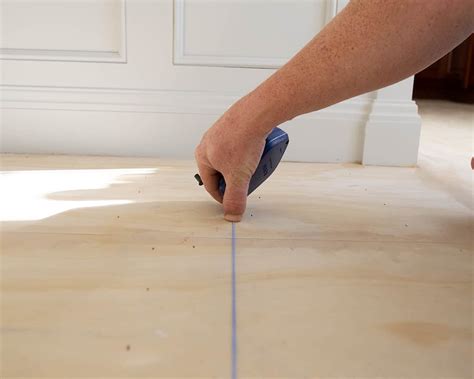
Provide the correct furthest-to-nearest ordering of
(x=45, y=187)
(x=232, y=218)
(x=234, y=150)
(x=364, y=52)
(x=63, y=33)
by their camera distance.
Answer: (x=63, y=33), (x=45, y=187), (x=232, y=218), (x=234, y=150), (x=364, y=52)

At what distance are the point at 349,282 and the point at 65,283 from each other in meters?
0.34

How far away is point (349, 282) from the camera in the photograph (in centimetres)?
66

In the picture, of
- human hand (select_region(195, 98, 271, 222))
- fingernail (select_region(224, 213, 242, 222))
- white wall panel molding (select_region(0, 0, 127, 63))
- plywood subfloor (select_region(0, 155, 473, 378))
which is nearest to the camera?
plywood subfloor (select_region(0, 155, 473, 378))

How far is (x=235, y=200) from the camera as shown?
860 millimetres

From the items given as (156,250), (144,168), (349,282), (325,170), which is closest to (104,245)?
(156,250)

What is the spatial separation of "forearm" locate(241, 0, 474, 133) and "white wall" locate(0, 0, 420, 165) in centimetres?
67

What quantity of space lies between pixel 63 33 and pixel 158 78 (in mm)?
262

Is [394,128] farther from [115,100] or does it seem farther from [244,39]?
[115,100]

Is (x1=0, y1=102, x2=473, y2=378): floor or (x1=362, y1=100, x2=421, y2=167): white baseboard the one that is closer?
(x1=0, y1=102, x2=473, y2=378): floor

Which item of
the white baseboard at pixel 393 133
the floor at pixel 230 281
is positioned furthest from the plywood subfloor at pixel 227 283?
the white baseboard at pixel 393 133

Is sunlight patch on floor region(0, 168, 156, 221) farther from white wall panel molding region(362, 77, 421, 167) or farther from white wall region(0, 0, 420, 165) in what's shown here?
white wall panel molding region(362, 77, 421, 167)

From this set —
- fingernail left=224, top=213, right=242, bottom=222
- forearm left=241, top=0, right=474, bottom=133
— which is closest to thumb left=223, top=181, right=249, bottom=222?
fingernail left=224, top=213, right=242, bottom=222

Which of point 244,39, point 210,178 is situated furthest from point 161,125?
point 210,178

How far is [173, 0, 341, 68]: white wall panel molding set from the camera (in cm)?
135
